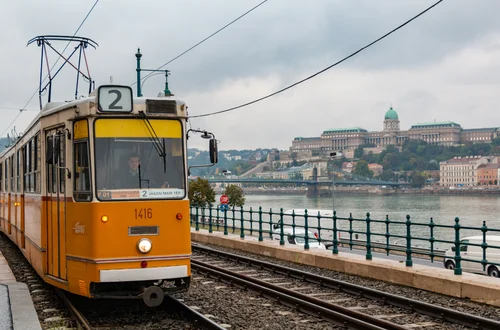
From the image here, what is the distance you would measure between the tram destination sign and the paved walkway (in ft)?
8.76

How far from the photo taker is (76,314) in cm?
864

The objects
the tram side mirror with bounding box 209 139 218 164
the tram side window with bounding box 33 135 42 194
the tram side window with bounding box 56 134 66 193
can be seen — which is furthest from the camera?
the tram side window with bounding box 33 135 42 194

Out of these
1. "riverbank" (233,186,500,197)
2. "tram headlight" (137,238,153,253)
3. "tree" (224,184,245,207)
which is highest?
"tram headlight" (137,238,153,253)

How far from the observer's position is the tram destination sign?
8.41 meters

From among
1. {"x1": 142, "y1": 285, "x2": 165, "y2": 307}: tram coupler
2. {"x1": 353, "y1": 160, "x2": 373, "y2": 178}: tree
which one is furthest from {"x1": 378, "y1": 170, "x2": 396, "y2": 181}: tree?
{"x1": 142, "y1": 285, "x2": 165, "y2": 307}: tram coupler

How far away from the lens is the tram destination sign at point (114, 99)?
8.41 m

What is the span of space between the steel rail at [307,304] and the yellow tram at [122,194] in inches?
70.5

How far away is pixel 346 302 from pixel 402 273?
5.89ft

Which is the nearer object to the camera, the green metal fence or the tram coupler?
the tram coupler

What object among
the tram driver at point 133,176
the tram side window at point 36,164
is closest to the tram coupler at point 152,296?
the tram driver at point 133,176

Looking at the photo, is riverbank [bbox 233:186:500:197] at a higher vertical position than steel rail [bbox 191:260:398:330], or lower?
lower

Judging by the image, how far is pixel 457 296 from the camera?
10.2 m

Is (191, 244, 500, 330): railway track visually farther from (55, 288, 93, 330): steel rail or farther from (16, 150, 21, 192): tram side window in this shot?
(16, 150, 21, 192): tram side window

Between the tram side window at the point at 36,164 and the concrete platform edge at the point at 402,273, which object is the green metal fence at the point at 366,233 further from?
the tram side window at the point at 36,164
